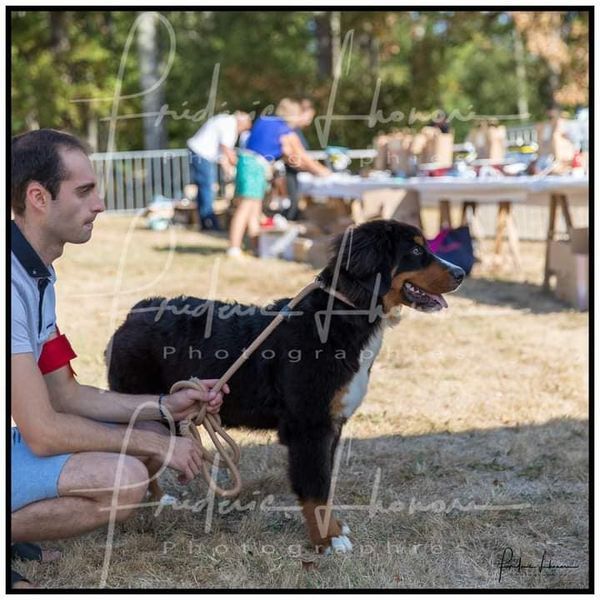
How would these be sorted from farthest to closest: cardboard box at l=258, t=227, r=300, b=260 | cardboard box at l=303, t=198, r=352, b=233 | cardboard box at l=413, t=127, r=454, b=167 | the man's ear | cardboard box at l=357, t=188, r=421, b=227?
cardboard box at l=303, t=198, r=352, b=233, cardboard box at l=258, t=227, r=300, b=260, cardboard box at l=413, t=127, r=454, b=167, cardboard box at l=357, t=188, r=421, b=227, the man's ear

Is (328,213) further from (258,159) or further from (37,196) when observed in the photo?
(37,196)

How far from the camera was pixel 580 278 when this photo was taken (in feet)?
26.9

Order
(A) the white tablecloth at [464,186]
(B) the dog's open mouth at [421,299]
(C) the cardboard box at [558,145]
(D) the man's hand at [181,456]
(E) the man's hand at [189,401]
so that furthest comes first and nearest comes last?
(C) the cardboard box at [558,145], (A) the white tablecloth at [464,186], (B) the dog's open mouth at [421,299], (E) the man's hand at [189,401], (D) the man's hand at [181,456]

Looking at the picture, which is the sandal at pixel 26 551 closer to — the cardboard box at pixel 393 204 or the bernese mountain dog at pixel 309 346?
the bernese mountain dog at pixel 309 346

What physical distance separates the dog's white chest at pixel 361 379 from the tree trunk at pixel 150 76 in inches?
700

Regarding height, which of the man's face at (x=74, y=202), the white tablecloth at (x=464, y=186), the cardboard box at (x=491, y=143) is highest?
the cardboard box at (x=491, y=143)

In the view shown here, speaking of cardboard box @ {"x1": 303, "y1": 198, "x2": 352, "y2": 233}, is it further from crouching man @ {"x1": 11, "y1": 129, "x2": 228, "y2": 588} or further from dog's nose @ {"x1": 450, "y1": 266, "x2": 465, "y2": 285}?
crouching man @ {"x1": 11, "y1": 129, "x2": 228, "y2": 588}

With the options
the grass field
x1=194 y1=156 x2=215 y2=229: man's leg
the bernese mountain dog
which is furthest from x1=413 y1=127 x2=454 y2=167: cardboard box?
the bernese mountain dog

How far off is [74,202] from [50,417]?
0.69m

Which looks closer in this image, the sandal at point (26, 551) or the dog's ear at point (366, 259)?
the sandal at point (26, 551)

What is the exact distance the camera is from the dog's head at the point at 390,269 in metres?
3.50

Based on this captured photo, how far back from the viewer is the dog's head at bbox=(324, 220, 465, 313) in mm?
3504

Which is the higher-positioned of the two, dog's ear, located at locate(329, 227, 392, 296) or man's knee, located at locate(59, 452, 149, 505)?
dog's ear, located at locate(329, 227, 392, 296)

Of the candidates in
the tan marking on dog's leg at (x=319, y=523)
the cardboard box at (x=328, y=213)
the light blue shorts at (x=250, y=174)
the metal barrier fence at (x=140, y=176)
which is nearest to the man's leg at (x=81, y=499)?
the tan marking on dog's leg at (x=319, y=523)
